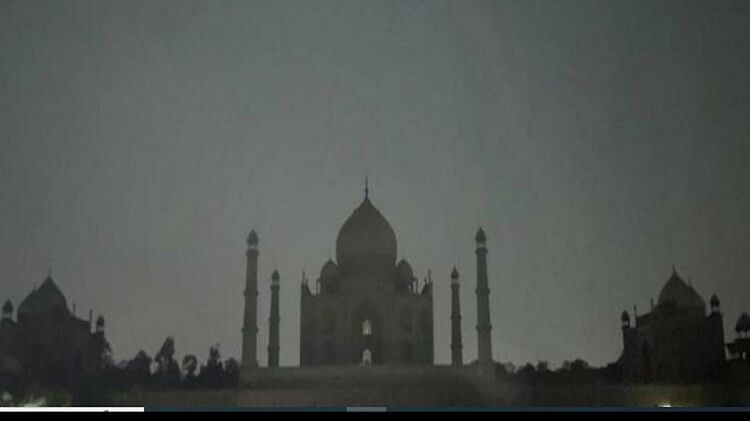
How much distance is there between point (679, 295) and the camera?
25.3 feet

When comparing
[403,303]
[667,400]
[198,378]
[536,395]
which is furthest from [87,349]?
[667,400]

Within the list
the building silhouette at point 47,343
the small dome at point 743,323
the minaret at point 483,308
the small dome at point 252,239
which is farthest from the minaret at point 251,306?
the small dome at point 743,323

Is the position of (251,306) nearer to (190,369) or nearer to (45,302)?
(190,369)

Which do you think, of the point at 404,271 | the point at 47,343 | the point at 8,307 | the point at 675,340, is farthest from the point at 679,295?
the point at 8,307

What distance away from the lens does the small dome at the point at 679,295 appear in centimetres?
762

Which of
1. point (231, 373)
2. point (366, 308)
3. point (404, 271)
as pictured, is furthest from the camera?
point (366, 308)

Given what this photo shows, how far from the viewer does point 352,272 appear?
30.7 ft

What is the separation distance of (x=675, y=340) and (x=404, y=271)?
243 centimetres

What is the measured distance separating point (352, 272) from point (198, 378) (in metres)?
2.10

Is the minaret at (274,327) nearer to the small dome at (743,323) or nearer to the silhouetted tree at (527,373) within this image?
the silhouetted tree at (527,373)

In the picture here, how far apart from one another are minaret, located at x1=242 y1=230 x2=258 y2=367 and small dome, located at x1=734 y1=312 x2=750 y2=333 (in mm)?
3868

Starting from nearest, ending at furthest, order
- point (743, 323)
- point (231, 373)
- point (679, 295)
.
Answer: point (743, 323)
point (679, 295)
point (231, 373)

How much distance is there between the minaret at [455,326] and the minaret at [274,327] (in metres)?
1.50
